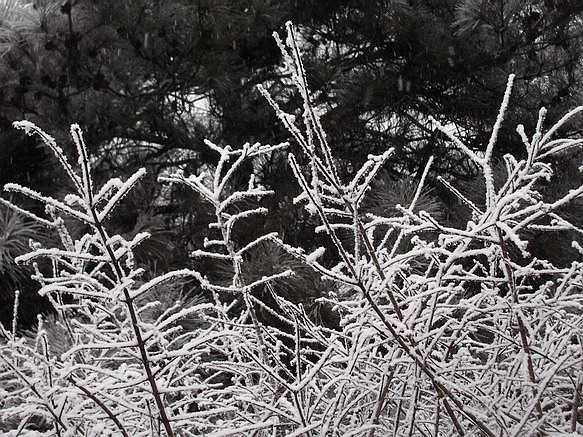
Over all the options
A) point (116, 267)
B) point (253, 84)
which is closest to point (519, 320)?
point (116, 267)

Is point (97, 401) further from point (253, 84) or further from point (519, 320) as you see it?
point (253, 84)

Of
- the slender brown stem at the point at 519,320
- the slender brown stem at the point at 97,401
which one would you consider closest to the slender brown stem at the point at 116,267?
the slender brown stem at the point at 97,401

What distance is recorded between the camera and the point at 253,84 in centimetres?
278

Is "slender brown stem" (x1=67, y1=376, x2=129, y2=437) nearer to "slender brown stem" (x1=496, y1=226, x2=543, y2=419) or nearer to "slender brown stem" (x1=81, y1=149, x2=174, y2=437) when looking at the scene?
"slender brown stem" (x1=81, y1=149, x2=174, y2=437)

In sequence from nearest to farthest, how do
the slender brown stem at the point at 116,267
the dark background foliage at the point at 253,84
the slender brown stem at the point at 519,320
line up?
1. the slender brown stem at the point at 116,267
2. the slender brown stem at the point at 519,320
3. the dark background foliage at the point at 253,84

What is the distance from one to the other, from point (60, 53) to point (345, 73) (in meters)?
1.15

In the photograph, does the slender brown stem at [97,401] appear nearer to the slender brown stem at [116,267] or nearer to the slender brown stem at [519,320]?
the slender brown stem at [116,267]

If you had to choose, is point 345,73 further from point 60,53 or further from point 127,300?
point 127,300

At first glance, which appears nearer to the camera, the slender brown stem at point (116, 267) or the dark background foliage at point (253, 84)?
the slender brown stem at point (116, 267)

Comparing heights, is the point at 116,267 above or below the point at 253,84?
above

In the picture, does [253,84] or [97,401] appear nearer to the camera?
[97,401]

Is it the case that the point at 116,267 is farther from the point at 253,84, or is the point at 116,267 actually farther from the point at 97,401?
the point at 253,84

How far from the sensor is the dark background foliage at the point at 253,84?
2.46 m

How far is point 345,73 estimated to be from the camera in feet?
8.93
